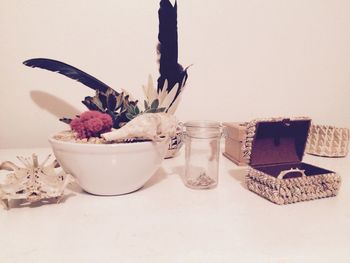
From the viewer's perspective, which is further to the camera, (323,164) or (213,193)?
(323,164)

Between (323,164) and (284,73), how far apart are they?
14.3 inches

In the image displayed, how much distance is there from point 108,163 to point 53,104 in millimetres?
461

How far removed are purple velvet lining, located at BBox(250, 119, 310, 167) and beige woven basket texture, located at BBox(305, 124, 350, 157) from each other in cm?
23

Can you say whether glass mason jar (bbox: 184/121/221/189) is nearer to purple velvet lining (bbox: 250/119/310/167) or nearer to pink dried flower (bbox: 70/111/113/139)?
purple velvet lining (bbox: 250/119/310/167)

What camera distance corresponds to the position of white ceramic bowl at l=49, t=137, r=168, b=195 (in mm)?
472

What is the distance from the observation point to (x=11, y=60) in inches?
31.7

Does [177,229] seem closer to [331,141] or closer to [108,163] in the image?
[108,163]

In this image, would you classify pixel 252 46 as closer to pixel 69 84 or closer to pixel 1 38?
pixel 69 84

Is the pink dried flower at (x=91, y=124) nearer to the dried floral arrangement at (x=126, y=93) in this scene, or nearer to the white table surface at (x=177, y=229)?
the dried floral arrangement at (x=126, y=93)

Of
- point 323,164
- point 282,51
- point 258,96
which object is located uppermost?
point 282,51

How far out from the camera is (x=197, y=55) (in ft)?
2.95

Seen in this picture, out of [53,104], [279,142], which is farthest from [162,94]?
[53,104]

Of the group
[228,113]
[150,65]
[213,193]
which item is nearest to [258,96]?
[228,113]

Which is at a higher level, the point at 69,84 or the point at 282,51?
the point at 282,51
